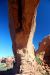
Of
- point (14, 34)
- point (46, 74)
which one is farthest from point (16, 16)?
point (46, 74)

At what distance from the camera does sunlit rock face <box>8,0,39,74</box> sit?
18.7 meters

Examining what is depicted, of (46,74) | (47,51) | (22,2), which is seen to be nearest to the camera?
(22,2)

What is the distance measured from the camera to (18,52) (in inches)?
770

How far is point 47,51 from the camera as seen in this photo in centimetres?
3488

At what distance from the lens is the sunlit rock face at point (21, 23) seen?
737 inches

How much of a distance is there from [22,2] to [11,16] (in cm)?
184

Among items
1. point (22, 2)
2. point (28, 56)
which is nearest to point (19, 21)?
point (22, 2)

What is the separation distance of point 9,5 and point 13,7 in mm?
455

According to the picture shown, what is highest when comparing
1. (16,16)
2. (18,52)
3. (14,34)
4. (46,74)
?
(16,16)

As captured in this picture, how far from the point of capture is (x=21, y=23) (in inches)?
767

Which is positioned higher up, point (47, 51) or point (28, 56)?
point (47, 51)

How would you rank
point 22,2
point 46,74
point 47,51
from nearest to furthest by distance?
point 22,2 → point 46,74 → point 47,51

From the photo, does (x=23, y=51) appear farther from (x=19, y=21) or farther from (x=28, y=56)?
(x=19, y=21)

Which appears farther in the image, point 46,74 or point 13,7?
point 46,74
